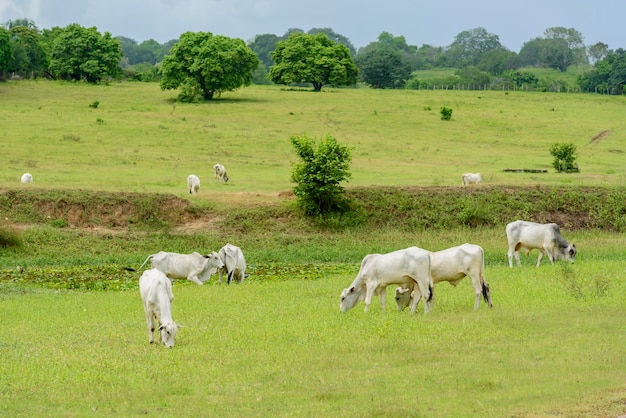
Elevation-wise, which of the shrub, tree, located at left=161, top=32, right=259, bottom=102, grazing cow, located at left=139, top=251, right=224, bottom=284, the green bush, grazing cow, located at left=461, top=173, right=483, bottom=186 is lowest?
the green bush

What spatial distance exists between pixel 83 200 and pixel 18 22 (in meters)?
138

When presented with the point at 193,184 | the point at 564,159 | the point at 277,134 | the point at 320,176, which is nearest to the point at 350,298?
the point at 320,176

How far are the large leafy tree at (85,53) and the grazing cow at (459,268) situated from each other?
6620cm

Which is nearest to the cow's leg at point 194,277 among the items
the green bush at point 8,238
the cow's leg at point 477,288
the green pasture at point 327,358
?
the green pasture at point 327,358

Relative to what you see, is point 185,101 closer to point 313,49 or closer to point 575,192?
point 313,49

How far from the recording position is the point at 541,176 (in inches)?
1671

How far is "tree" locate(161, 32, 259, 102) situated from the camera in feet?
225

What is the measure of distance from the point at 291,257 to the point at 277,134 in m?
27.0

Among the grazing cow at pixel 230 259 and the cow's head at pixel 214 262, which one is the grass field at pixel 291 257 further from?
the grazing cow at pixel 230 259

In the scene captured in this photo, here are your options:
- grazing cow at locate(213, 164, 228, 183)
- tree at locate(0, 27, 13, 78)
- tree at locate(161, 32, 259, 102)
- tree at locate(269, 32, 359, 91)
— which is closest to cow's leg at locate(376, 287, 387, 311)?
grazing cow at locate(213, 164, 228, 183)

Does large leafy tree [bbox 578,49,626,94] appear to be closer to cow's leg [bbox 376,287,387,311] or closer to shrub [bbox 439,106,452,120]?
shrub [bbox 439,106,452,120]

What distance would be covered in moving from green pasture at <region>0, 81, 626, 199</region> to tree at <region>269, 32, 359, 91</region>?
140 cm

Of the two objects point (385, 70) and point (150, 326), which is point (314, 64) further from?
point (150, 326)

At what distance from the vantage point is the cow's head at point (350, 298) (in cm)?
1756
